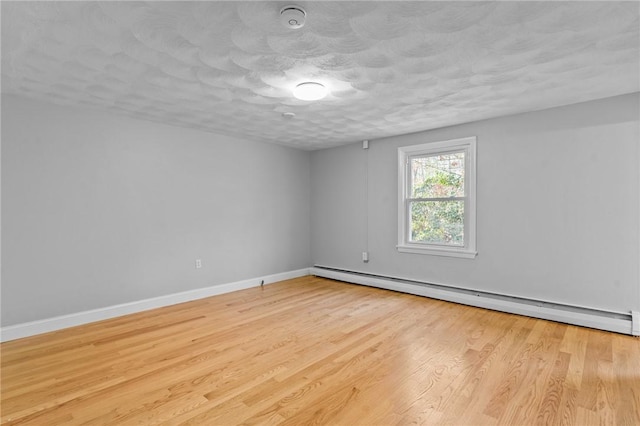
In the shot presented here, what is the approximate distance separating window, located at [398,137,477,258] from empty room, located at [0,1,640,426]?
29 mm

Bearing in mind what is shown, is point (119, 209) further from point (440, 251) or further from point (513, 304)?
point (513, 304)

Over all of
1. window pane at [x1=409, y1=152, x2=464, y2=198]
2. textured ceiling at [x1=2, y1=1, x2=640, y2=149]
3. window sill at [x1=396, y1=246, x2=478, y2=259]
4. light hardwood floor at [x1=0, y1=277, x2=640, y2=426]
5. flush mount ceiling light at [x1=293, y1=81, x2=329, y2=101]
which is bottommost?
light hardwood floor at [x1=0, y1=277, x2=640, y2=426]

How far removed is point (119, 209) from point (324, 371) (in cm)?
302

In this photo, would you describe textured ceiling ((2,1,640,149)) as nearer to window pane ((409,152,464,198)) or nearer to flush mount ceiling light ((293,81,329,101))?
flush mount ceiling light ((293,81,329,101))

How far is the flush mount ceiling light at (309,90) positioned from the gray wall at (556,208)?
7.32ft

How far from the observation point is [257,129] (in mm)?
4426

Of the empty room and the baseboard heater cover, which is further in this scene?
the baseboard heater cover

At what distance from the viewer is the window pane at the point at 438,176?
170 inches

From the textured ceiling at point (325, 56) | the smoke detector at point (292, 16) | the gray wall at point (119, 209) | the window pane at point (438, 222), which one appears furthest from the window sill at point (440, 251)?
the smoke detector at point (292, 16)

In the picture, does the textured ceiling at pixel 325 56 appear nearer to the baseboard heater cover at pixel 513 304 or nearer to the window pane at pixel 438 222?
the window pane at pixel 438 222

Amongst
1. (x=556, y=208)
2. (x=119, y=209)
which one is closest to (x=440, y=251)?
(x=556, y=208)

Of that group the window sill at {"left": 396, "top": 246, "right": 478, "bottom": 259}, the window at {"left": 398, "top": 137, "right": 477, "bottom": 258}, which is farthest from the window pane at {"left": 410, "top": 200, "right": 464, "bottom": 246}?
the window sill at {"left": 396, "top": 246, "right": 478, "bottom": 259}

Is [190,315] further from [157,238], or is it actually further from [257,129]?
[257,129]

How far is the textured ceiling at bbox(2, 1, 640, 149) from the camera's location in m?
1.81
